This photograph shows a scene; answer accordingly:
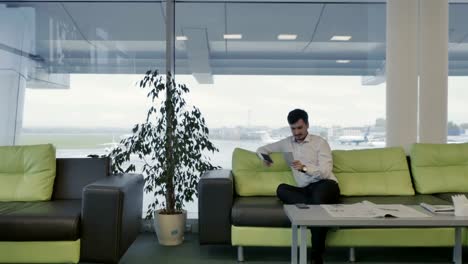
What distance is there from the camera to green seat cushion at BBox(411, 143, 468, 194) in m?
3.93

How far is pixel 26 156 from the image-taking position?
382 cm

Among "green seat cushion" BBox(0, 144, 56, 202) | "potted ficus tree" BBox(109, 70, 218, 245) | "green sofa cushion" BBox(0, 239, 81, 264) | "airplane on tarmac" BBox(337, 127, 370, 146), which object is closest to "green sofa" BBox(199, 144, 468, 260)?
"potted ficus tree" BBox(109, 70, 218, 245)

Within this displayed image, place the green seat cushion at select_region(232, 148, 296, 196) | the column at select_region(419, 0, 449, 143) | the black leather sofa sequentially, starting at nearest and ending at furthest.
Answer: the black leather sofa → the green seat cushion at select_region(232, 148, 296, 196) → the column at select_region(419, 0, 449, 143)

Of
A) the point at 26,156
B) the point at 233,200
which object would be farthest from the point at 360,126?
the point at 26,156

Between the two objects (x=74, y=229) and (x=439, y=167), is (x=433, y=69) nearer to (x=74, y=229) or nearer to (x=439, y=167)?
(x=439, y=167)

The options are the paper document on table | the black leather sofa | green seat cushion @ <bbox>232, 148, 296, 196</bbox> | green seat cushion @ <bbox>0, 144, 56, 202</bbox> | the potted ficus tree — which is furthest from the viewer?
the potted ficus tree

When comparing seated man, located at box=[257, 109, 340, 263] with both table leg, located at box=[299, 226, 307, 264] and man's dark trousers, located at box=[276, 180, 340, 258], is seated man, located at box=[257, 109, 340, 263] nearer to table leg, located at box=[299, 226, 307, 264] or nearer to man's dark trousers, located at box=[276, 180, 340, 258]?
man's dark trousers, located at box=[276, 180, 340, 258]

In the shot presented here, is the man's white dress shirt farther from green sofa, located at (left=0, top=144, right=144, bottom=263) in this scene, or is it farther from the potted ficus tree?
green sofa, located at (left=0, top=144, right=144, bottom=263)

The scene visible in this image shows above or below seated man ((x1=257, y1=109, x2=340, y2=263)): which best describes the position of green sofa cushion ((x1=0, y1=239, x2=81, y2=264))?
below

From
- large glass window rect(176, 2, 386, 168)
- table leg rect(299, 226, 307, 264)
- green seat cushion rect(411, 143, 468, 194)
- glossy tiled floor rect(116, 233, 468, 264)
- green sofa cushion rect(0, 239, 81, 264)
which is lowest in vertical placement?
glossy tiled floor rect(116, 233, 468, 264)

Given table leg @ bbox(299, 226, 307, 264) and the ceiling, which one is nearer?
table leg @ bbox(299, 226, 307, 264)

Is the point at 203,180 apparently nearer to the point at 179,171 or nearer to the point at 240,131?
the point at 179,171

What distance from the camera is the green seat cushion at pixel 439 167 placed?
155 inches

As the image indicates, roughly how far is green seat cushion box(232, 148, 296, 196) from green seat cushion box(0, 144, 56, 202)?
1.58m
